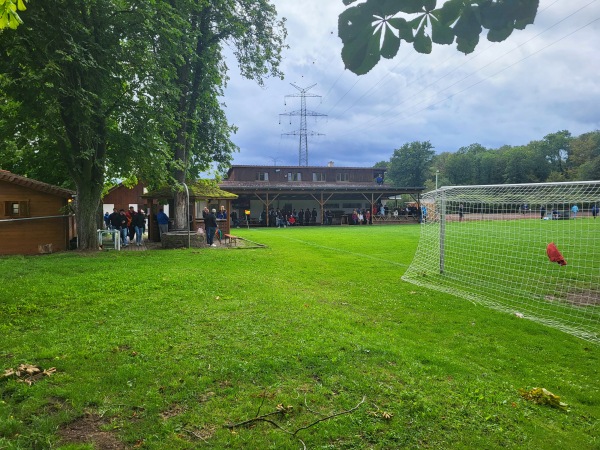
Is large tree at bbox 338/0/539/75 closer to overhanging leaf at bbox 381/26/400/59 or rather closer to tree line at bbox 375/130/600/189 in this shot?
overhanging leaf at bbox 381/26/400/59

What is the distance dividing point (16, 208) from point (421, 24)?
1599 centimetres

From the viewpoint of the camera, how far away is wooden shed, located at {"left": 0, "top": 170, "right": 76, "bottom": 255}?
43.9ft

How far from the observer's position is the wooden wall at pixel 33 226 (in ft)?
43.9

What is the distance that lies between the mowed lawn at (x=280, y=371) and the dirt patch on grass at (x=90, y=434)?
1cm

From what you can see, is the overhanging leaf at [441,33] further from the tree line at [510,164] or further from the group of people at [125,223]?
the tree line at [510,164]

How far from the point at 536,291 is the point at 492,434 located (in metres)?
6.45

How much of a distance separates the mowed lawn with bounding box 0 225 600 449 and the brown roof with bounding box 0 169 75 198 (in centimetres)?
769

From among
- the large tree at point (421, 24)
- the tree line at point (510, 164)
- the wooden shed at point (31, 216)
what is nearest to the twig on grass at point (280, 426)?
the large tree at point (421, 24)

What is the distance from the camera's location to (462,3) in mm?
1747

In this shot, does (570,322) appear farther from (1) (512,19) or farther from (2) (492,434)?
(1) (512,19)

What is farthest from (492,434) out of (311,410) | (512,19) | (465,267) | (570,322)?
(465,267)

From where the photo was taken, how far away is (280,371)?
12.7 ft

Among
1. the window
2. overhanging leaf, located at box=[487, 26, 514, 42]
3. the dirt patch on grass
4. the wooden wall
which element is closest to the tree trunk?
the wooden wall

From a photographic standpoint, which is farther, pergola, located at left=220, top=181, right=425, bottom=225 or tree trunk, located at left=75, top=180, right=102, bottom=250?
pergola, located at left=220, top=181, right=425, bottom=225
